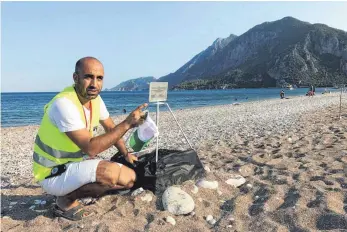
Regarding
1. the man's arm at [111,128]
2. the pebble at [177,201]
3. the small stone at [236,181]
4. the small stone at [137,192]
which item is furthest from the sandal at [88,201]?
the small stone at [236,181]

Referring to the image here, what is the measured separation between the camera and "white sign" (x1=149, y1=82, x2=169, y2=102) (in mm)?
4922

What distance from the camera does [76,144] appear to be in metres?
3.80

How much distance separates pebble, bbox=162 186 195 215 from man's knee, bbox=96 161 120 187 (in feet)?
2.43

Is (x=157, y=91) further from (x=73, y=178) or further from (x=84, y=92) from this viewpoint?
(x=73, y=178)

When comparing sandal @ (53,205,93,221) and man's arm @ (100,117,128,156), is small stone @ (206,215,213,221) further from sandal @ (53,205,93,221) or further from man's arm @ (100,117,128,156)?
man's arm @ (100,117,128,156)

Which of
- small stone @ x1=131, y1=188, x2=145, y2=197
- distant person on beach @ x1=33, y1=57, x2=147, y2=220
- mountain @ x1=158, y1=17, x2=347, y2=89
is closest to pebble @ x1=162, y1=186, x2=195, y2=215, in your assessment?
small stone @ x1=131, y1=188, x2=145, y2=197

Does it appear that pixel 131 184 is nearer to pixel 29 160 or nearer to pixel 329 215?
pixel 329 215

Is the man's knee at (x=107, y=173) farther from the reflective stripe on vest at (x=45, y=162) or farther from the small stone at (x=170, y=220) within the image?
the small stone at (x=170, y=220)

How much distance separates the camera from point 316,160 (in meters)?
6.23

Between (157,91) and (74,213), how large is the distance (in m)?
2.06

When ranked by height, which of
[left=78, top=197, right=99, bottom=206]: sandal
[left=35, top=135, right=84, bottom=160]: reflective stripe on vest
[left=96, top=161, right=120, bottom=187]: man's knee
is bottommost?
[left=78, top=197, right=99, bottom=206]: sandal

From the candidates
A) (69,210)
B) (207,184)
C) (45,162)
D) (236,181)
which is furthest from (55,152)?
(236,181)

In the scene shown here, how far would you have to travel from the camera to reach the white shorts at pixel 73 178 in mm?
3943

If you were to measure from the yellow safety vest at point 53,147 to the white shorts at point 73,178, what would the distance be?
143 mm
